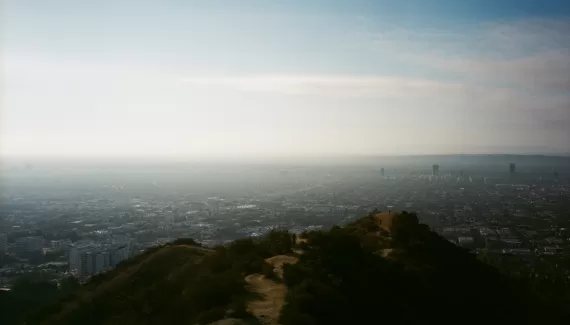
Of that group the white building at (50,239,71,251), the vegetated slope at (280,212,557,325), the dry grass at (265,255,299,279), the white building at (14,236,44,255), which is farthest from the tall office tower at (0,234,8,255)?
the dry grass at (265,255,299,279)

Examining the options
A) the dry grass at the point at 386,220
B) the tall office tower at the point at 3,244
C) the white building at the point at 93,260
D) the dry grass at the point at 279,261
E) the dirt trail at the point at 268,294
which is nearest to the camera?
the dirt trail at the point at 268,294

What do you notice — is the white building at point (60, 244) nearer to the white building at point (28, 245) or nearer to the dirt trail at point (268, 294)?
the white building at point (28, 245)

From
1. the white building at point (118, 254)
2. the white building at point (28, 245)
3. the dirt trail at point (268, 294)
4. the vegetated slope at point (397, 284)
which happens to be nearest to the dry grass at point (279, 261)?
the dirt trail at point (268, 294)

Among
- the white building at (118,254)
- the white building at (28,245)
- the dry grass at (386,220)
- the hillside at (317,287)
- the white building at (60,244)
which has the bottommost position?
the white building at (60,244)

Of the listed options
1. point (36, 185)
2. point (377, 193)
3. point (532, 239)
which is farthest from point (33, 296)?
point (36, 185)

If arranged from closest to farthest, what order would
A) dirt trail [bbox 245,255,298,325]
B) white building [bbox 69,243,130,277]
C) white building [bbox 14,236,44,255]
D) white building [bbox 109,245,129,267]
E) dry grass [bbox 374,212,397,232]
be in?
1. dirt trail [bbox 245,255,298,325]
2. dry grass [bbox 374,212,397,232]
3. white building [bbox 69,243,130,277]
4. white building [bbox 109,245,129,267]
5. white building [bbox 14,236,44,255]

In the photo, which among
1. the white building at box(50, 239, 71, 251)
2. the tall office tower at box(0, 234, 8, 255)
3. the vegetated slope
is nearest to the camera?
the vegetated slope

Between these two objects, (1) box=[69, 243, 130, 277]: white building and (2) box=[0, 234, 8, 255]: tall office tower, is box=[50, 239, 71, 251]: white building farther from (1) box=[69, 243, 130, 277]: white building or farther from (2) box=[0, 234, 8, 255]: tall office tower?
(1) box=[69, 243, 130, 277]: white building

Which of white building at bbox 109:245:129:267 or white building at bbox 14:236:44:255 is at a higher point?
white building at bbox 109:245:129:267
